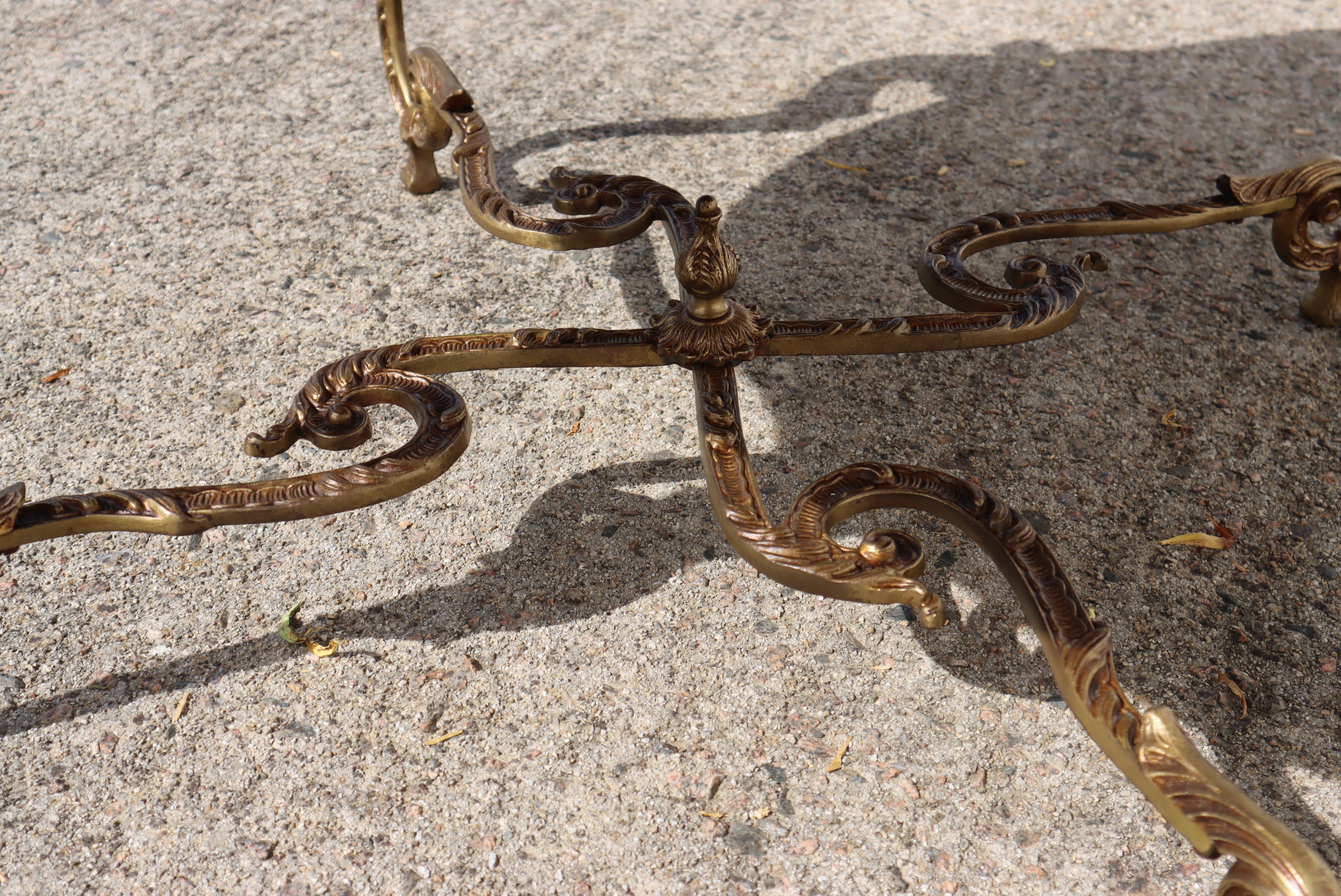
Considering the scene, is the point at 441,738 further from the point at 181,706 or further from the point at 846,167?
the point at 846,167

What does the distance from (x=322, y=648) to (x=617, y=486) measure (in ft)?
2.06

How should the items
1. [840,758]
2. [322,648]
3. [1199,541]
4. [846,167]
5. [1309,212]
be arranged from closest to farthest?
[840,758] → [322,648] → [1199,541] → [1309,212] → [846,167]

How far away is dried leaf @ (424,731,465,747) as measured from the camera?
5.65 ft

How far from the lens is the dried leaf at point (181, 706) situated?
175 centimetres

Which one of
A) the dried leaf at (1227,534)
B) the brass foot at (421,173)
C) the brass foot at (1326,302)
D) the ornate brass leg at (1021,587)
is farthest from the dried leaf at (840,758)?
the brass foot at (421,173)

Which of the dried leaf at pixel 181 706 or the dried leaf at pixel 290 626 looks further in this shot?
the dried leaf at pixel 290 626

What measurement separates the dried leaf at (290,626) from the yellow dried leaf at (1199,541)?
1549mm

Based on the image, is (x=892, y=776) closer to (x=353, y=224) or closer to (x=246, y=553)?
(x=246, y=553)

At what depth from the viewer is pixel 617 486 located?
2182 millimetres

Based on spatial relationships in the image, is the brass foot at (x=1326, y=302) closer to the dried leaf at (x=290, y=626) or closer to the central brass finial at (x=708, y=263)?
the central brass finial at (x=708, y=263)

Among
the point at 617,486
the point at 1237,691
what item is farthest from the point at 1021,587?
the point at 617,486

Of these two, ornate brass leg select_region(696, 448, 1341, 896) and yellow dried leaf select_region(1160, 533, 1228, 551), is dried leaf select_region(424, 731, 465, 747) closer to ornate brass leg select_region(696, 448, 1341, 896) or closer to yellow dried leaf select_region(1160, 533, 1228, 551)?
ornate brass leg select_region(696, 448, 1341, 896)

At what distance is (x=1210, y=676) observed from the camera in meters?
1.83

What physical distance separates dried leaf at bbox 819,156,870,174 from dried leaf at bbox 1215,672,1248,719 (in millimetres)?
1781
